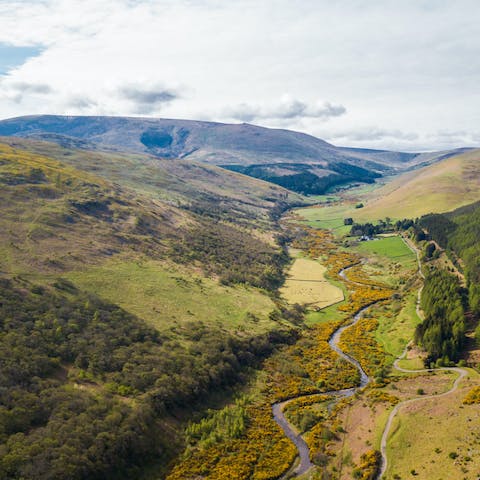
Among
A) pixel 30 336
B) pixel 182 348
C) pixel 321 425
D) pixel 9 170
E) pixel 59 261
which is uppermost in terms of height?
pixel 9 170

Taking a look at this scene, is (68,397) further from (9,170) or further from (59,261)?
(9,170)

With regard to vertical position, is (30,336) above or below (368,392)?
above

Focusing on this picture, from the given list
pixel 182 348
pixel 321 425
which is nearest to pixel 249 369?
pixel 182 348

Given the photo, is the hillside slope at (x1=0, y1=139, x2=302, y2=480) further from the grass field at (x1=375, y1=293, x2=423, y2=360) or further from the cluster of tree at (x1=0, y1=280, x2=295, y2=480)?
the grass field at (x1=375, y1=293, x2=423, y2=360)

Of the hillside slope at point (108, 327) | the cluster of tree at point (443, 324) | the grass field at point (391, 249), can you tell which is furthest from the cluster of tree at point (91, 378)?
the grass field at point (391, 249)

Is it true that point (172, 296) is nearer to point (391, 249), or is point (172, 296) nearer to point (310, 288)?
point (310, 288)

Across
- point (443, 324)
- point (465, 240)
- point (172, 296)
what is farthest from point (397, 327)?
point (465, 240)
